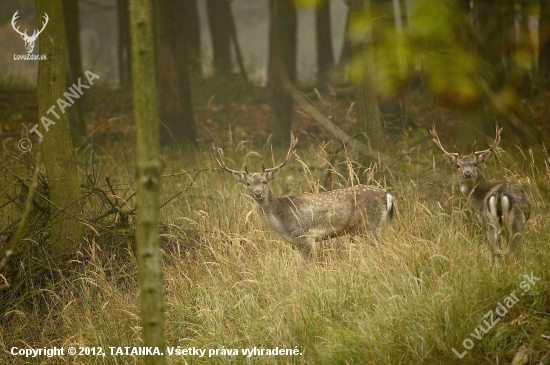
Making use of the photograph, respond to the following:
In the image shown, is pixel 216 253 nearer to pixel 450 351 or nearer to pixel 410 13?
pixel 450 351

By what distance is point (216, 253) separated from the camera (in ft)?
17.0

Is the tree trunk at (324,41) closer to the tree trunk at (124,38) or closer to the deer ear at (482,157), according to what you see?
the tree trunk at (124,38)

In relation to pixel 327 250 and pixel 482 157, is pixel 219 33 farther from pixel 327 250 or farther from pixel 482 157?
pixel 327 250

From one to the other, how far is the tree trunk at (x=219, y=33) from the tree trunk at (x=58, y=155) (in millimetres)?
14124

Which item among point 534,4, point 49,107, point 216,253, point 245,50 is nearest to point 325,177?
point 216,253

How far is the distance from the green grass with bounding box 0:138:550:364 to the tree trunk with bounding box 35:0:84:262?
258mm

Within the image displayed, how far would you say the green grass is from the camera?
3.60 m

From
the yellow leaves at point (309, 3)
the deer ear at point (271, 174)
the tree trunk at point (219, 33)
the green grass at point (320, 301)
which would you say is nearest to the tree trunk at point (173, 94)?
the tree trunk at point (219, 33)

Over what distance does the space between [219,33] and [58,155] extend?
15.3 meters

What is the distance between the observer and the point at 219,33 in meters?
20.1

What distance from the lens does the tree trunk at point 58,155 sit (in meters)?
5.48

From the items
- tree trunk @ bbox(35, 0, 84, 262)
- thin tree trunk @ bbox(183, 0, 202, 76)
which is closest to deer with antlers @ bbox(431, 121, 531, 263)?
tree trunk @ bbox(35, 0, 84, 262)

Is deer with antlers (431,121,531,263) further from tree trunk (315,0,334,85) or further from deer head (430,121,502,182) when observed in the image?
tree trunk (315,0,334,85)

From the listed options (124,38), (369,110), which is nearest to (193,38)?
(124,38)
